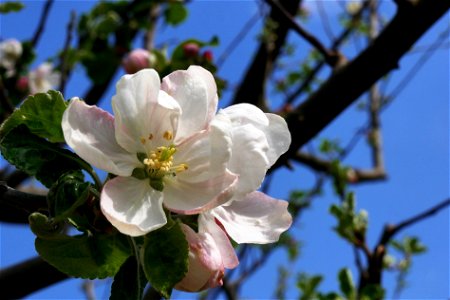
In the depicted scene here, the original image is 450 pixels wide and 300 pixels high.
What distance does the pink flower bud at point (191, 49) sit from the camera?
1809mm

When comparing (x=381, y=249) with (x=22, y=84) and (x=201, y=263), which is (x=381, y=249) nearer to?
(x=201, y=263)

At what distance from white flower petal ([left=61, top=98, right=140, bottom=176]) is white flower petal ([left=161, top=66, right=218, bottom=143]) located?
3.2 inches

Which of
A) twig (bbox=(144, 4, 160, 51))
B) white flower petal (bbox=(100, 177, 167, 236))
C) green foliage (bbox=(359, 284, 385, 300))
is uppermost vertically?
white flower petal (bbox=(100, 177, 167, 236))

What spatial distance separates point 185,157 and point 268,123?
0.40 ft

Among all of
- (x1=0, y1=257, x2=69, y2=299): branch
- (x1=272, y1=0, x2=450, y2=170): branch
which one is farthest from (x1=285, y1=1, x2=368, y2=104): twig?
(x1=0, y1=257, x2=69, y2=299): branch

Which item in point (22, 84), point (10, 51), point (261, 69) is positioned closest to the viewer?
point (261, 69)

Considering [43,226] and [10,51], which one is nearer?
[43,226]

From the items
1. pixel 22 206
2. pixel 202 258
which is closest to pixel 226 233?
pixel 202 258

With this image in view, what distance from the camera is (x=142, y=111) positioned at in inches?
29.0

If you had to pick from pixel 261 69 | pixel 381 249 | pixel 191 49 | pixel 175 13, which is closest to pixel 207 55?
pixel 191 49

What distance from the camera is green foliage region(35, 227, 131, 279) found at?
69 cm

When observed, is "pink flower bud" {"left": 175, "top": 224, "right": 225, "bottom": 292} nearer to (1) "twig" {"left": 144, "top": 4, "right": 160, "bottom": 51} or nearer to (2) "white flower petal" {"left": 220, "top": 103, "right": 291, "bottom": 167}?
(2) "white flower petal" {"left": 220, "top": 103, "right": 291, "bottom": 167}

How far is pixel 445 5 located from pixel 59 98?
1.07m

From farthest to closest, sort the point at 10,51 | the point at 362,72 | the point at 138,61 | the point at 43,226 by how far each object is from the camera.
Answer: the point at 10,51 → the point at 138,61 → the point at 362,72 → the point at 43,226
